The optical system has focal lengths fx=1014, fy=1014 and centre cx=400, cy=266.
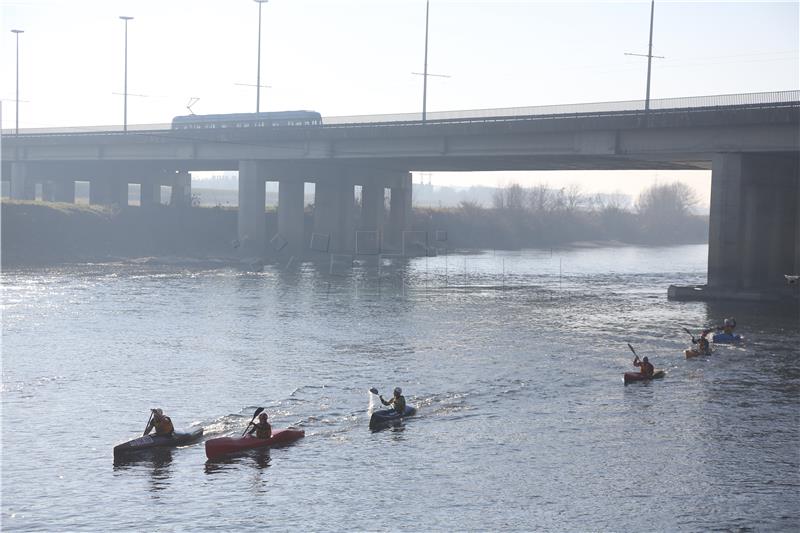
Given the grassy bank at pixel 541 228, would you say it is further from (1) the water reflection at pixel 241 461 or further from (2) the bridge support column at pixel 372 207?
(1) the water reflection at pixel 241 461

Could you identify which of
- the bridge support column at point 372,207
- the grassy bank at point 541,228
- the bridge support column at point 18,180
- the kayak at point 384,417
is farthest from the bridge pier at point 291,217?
the kayak at point 384,417

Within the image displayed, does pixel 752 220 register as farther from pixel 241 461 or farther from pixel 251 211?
pixel 251 211

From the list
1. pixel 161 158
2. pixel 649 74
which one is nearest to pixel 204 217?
pixel 161 158

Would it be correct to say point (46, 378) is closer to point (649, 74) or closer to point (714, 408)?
point (714, 408)

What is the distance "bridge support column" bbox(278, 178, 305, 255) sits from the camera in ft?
342

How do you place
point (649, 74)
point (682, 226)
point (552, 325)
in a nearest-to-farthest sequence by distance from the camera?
point (552, 325) < point (649, 74) < point (682, 226)

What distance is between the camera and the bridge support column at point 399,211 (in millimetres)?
116706

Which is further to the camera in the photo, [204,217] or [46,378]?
[204,217]

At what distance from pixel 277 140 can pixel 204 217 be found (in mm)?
28951

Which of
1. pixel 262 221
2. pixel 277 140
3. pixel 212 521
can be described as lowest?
pixel 212 521

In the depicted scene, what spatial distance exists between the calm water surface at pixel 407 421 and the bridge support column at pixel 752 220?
12.7 ft

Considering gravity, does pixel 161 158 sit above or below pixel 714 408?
above

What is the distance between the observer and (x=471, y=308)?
63.9 m

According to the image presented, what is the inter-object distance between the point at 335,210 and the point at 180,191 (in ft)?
86.0
